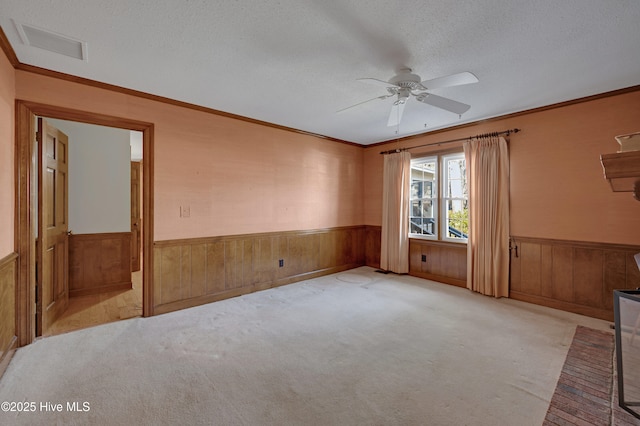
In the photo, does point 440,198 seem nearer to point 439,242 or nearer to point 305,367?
point 439,242

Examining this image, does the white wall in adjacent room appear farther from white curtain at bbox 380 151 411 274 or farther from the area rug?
the area rug

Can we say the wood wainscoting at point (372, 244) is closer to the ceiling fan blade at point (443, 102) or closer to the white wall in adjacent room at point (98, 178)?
the ceiling fan blade at point (443, 102)

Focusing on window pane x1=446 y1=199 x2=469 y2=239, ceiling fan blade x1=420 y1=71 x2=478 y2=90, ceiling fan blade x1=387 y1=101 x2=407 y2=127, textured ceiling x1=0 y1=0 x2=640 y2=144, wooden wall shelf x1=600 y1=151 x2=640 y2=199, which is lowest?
window pane x1=446 y1=199 x2=469 y2=239

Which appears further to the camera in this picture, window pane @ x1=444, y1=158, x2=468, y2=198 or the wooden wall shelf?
window pane @ x1=444, y1=158, x2=468, y2=198

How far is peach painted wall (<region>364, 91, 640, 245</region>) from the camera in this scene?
3.16 m

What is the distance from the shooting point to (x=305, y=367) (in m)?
2.31

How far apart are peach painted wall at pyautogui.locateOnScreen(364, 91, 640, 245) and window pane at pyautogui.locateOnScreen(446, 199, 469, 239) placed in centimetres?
71

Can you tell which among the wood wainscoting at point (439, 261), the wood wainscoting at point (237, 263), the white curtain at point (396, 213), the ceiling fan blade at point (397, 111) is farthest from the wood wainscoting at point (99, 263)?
the wood wainscoting at point (439, 261)

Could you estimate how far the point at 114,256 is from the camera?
4.38 m

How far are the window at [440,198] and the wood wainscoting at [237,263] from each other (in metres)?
1.46

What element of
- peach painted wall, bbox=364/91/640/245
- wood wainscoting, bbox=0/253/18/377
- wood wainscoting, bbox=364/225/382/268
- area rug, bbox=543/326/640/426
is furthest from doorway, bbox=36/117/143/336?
peach painted wall, bbox=364/91/640/245

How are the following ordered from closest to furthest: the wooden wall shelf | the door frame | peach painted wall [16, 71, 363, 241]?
1. the wooden wall shelf
2. the door frame
3. peach painted wall [16, 71, 363, 241]

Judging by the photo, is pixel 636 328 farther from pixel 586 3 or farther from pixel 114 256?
pixel 114 256

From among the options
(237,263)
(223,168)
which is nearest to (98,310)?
(237,263)
